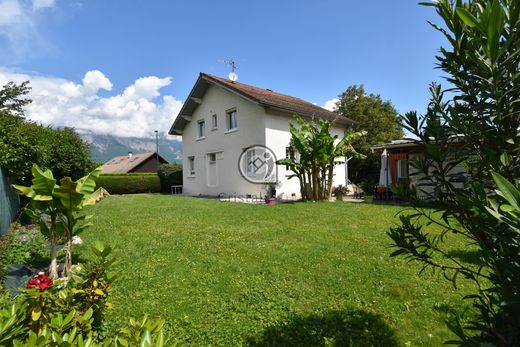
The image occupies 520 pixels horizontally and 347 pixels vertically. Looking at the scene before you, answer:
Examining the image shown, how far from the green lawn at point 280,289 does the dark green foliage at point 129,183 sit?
21.1 m

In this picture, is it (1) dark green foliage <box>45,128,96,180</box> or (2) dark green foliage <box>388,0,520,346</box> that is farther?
(1) dark green foliage <box>45,128,96,180</box>

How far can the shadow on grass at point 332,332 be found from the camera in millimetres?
3076

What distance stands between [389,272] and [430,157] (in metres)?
3.40

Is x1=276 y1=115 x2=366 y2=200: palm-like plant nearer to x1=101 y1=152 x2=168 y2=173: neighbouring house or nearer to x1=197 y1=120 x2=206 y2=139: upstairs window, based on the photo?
x1=197 y1=120 x2=206 y2=139: upstairs window

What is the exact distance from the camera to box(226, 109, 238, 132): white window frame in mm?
19312

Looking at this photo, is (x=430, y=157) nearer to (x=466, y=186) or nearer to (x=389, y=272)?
(x=466, y=186)

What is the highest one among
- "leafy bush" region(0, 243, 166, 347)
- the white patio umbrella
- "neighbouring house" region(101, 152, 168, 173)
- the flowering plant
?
"neighbouring house" region(101, 152, 168, 173)

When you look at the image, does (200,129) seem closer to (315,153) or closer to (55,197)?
(315,153)

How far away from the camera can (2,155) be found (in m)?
7.80

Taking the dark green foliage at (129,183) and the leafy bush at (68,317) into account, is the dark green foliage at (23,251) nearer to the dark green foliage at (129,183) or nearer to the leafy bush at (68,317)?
the leafy bush at (68,317)

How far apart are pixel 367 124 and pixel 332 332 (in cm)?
2839

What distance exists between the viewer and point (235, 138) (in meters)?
18.9

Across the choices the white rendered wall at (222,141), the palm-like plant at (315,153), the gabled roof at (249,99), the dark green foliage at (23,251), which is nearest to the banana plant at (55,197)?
the dark green foliage at (23,251)

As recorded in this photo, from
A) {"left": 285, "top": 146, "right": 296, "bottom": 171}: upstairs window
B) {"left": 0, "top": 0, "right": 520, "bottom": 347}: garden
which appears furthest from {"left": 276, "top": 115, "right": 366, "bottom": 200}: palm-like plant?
{"left": 0, "top": 0, "right": 520, "bottom": 347}: garden
